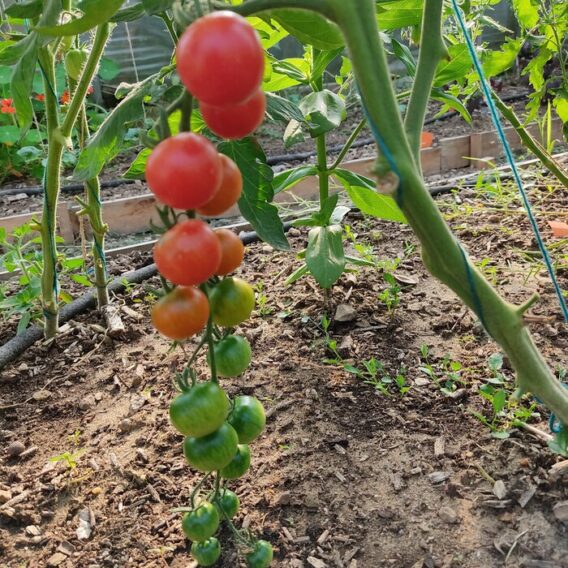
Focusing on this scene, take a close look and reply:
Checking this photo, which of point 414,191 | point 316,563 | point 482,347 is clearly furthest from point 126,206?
point 414,191

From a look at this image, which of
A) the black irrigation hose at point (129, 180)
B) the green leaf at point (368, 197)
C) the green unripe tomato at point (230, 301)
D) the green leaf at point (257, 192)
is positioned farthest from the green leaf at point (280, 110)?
the black irrigation hose at point (129, 180)

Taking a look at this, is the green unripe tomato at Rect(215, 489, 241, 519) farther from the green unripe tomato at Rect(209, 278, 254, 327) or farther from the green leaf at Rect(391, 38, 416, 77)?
the green leaf at Rect(391, 38, 416, 77)

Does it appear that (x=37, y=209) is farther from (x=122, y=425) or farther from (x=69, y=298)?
(x=122, y=425)

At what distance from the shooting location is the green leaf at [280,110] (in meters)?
1.46

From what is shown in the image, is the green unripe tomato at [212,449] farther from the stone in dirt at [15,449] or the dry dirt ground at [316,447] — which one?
the stone in dirt at [15,449]

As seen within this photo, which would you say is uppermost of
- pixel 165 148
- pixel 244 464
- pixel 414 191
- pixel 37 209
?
pixel 165 148

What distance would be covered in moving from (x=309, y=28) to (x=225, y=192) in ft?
1.55

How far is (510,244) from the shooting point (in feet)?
8.13

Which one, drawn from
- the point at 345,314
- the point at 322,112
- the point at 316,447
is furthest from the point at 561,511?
the point at 322,112

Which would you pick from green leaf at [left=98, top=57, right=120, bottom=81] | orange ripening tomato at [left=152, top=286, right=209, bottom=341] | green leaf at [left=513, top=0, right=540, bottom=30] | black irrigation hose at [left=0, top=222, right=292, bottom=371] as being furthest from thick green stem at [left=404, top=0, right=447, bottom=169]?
green leaf at [left=98, top=57, right=120, bottom=81]

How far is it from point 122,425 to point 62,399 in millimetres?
298

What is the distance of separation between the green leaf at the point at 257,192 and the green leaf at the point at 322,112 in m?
0.30

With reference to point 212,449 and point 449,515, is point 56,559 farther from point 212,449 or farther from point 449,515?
point 449,515

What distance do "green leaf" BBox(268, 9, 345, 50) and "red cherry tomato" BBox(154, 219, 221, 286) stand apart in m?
0.52
